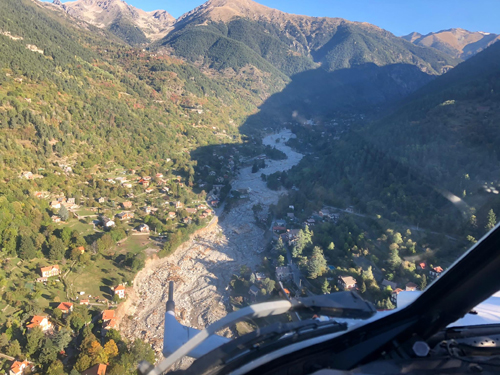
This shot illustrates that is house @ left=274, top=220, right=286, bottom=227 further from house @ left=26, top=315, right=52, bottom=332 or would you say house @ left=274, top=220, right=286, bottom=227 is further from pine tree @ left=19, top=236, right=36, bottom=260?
pine tree @ left=19, top=236, right=36, bottom=260

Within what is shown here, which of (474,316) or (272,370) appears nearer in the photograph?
(272,370)

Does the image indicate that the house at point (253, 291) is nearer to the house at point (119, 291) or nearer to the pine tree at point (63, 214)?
the house at point (119, 291)

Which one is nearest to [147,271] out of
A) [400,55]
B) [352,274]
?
[352,274]

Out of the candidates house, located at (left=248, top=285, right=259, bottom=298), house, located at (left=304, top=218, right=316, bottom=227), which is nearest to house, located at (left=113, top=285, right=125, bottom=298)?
house, located at (left=248, top=285, right=259, bottom=298)

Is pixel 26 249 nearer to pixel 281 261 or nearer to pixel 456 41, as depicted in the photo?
pixel 281 261

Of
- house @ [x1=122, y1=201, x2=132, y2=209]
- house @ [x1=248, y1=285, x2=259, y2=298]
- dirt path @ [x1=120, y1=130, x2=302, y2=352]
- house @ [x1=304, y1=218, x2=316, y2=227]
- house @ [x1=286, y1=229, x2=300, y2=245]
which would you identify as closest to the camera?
dirt path @ [x1=120, y1=130, x2=302, y2=352]

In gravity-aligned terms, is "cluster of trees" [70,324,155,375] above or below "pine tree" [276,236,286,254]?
below

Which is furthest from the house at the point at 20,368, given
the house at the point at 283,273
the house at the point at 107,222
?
the house at the point at 107,222

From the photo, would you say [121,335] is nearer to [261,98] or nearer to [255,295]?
[255,295]
